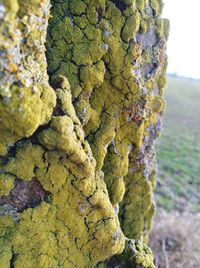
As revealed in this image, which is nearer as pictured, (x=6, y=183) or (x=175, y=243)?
(x=6, y=183)

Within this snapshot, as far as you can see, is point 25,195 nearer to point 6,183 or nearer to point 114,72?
point 6,183

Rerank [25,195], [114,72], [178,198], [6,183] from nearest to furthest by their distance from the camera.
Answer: [6,183]
[25,195]
[114,72]
[178,198]

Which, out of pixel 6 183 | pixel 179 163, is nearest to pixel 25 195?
pixel 6 183

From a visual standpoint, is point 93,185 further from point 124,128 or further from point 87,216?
point 124,128

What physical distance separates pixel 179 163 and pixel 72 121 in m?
10.8

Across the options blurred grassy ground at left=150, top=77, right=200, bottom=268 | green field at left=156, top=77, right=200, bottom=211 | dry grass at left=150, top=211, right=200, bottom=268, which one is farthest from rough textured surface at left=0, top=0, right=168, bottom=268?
green field at left=156, top=77, right=200, bottom=211

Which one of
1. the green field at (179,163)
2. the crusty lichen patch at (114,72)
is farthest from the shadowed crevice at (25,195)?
the green field at (179,163)

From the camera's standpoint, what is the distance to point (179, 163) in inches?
496

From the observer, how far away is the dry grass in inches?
202

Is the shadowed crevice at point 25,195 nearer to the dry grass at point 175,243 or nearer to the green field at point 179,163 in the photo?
the dry grass at point 175,243

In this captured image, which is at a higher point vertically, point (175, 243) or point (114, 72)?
point (114, 72)

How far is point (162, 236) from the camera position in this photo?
5.88 metres

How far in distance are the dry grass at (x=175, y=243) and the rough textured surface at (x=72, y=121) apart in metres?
2.39

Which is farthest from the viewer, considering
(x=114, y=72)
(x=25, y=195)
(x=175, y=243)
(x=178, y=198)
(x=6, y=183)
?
(x=178, y=198)
